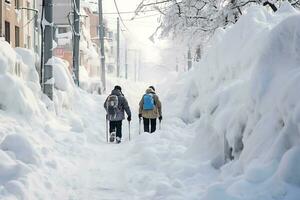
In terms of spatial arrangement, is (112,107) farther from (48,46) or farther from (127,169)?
(127,169)

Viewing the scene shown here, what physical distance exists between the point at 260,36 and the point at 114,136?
16.6 ft

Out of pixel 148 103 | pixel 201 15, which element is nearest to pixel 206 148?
pixel 148 103

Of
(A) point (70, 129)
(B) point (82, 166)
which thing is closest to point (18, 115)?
(A) point (70, 129)

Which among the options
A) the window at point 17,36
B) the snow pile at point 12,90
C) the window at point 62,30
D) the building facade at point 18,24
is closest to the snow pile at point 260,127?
the snow pile at point 12,90

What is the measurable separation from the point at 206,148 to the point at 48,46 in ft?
25.0

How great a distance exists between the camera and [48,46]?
14930 mm

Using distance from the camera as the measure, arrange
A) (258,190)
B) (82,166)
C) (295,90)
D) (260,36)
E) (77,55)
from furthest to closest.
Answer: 1. (77,55)
2. (260,36)
3. (82,166)
4. (295,90)
5. (258,190)

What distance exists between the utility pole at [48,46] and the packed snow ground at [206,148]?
1.42 m

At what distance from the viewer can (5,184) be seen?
6.16m

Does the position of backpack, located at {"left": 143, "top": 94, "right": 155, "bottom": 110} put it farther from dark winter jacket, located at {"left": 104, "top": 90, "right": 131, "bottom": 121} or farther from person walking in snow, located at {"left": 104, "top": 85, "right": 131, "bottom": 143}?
person walking in snow, located at {"left": 104, "top": 85, "right": 131, "bottom": 143}

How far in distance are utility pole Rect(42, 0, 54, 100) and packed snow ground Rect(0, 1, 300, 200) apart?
142 cm

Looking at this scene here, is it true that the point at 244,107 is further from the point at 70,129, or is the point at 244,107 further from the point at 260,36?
the point at 70,129

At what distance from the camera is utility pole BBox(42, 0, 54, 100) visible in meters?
14.6

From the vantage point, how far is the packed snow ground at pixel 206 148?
5.70 m
